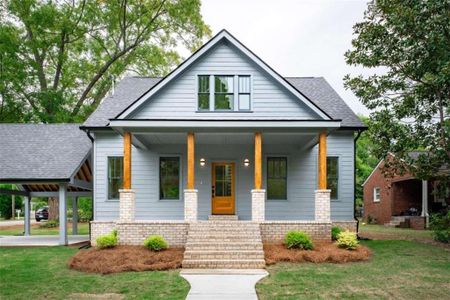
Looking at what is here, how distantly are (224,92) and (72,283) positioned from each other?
28.0 feet

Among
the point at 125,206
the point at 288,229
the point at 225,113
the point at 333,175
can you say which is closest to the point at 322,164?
the point at 288,229

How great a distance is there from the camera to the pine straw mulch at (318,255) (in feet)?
36.7

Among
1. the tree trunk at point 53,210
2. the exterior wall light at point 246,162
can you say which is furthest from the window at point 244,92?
the tree trunk at point 53,210

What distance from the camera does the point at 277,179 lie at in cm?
1673

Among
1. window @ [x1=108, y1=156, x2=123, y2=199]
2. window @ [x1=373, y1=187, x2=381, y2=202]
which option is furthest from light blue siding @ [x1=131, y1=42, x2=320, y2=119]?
window @ [x1=373, y1=187, x2=381, y2=202]

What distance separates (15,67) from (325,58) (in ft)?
85.0

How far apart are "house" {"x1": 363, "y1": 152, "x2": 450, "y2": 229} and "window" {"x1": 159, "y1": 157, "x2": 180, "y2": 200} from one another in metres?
12.3

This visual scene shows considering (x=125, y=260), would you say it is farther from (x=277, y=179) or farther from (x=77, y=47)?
(x=77, y=47)

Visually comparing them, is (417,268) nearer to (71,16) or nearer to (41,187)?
(41,187)

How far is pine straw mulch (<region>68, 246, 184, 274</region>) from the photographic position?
10.3m

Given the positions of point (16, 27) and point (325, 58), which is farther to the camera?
point (325, 58)

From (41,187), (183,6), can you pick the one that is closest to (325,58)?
(183,6)

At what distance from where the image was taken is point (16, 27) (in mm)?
28672

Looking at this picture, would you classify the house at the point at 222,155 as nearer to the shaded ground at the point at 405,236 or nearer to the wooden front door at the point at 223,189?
the wooden front door at the point at 223,189
